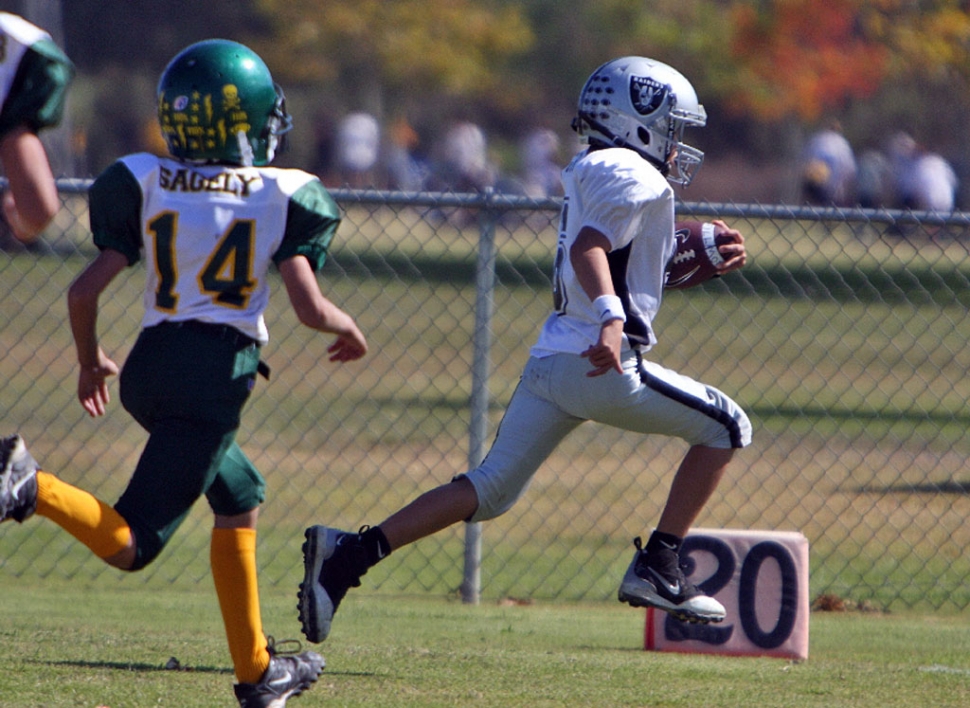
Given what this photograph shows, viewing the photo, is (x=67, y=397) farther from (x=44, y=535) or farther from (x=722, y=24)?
(x=722, y=24)

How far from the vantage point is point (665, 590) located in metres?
4.49

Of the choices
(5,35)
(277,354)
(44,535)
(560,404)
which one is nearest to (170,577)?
(44,535)

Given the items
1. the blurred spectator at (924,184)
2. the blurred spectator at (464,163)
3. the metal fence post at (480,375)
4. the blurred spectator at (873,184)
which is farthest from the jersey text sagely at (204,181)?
the blurred spectator at (464,163)

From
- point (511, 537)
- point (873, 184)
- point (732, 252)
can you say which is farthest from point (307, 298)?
point (873, 184)

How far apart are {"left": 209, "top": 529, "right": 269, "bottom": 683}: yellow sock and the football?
5.43ft

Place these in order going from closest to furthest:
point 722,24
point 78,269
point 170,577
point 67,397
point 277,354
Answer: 1. point 170,577
2. point 67,397
3. point 277,354
4. point 78,269
5. point 722,24

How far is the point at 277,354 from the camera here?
11805mm

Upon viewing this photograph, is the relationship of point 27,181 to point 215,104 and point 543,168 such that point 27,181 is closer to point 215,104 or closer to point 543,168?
point 215,104

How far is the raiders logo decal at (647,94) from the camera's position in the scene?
14.8ft

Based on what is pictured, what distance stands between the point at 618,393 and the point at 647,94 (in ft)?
3.14

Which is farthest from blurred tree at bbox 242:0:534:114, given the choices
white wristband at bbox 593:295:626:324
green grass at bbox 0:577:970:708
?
white wristband at bbox 593:295:626:324

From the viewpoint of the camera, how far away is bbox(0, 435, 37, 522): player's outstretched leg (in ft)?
11.4

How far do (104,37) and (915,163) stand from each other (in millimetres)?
29796

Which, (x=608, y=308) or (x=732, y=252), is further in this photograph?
(x=732, y=252)
